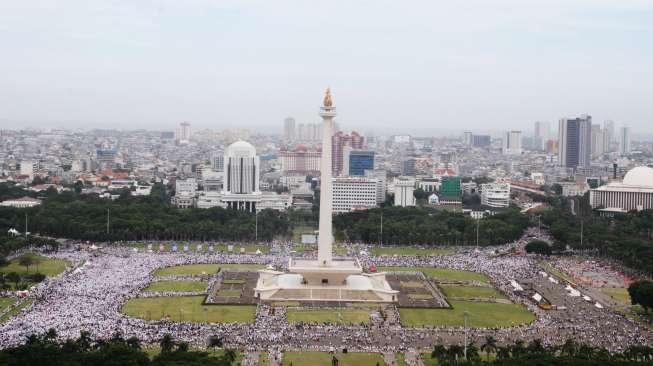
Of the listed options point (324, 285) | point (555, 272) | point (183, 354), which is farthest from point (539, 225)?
point (183, 354)

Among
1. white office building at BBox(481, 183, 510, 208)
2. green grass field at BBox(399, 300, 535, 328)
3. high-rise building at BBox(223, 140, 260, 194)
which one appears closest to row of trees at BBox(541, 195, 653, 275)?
white office building at BBox(481, 183, 510, 208)

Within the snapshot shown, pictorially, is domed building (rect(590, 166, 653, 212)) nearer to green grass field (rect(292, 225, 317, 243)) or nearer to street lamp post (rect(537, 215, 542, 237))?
street lamp post (rect(537, 215, 542, 237))

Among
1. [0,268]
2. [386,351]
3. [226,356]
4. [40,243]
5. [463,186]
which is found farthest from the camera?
[463,186]

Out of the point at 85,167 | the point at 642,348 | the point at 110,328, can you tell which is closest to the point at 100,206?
the point at 110,328

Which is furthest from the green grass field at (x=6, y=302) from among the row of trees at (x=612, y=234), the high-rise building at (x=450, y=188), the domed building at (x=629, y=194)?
the high-rise building at (x=450, y=188)

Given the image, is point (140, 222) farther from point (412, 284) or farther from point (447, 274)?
point (412, 284)

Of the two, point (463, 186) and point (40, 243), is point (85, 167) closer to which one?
point (463, 186)

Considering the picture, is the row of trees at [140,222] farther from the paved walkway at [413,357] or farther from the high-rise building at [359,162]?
the high-rise building at [359,162]
